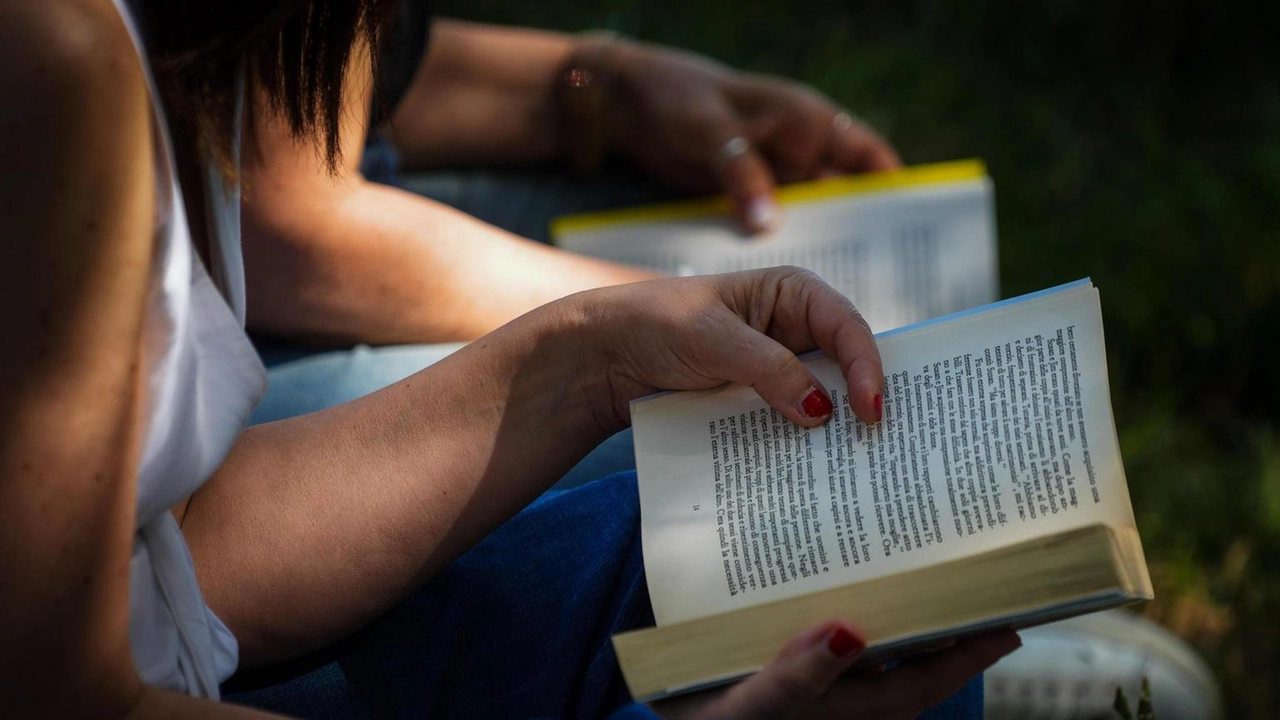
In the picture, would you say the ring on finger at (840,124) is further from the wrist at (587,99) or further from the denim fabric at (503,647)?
the denim fabric at (503,647)

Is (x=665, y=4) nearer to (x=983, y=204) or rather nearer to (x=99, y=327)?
(x=983, y=204)

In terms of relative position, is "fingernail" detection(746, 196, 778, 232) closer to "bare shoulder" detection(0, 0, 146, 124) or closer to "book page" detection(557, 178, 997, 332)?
"book page" detection(557, 178, 997, 332)

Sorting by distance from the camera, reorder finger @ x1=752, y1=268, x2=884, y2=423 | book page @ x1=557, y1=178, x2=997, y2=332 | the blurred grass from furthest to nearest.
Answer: the blurred grass, book page @ x1=557, y1=178, x2=997, y2=332, finger @ x1=752, y1=268, x2=884, y2=423

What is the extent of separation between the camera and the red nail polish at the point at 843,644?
30.3 inches

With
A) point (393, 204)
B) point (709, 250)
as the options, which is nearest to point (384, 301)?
point (393, 204)

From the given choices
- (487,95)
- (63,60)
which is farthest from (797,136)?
(63,60)

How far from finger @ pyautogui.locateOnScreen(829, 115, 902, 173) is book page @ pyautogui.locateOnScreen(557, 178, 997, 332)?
80 mm

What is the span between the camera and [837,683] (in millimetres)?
850

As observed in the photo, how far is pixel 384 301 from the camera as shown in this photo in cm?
129

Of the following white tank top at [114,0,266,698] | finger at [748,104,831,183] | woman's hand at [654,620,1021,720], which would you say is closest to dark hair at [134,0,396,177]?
white tank top at [114,0,266,698]

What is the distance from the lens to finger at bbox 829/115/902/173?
66.9 inches

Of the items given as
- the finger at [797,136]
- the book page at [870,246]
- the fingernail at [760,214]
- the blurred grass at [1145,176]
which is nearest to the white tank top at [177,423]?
the book page at [870,246]

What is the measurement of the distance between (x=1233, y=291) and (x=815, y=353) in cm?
151

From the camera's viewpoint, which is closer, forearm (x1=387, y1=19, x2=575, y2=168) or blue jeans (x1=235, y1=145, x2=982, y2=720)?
blue jeans (x1=235, y1=145, x2=982, y2=720)
